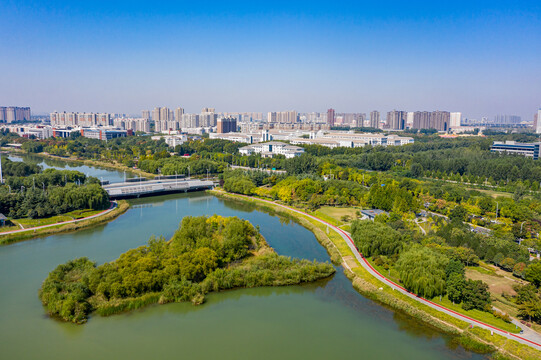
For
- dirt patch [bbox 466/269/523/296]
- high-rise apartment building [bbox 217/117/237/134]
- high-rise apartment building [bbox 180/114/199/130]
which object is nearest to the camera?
dirt patch [bbox 466/269/523/296]

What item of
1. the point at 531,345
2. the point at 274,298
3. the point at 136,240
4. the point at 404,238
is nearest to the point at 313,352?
the point at 274,298

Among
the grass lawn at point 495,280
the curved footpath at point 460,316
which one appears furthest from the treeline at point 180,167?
the grass lawn at point 495,280

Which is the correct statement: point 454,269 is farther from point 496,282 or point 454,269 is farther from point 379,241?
point 379,241

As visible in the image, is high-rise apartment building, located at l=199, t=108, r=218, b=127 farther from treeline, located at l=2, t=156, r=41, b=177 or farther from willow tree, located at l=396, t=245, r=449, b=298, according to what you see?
willow tree, located at l=396, t=245, r=449, b=298

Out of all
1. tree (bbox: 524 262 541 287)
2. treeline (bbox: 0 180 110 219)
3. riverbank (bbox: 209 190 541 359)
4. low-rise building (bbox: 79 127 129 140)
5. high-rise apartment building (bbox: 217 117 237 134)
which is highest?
high-rise apartment building (bbox: 217 117 237 134)

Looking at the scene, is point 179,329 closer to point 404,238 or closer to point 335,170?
point 404,238

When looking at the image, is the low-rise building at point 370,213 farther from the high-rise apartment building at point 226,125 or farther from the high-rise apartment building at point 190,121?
the high-rise apartment building at point 190,121

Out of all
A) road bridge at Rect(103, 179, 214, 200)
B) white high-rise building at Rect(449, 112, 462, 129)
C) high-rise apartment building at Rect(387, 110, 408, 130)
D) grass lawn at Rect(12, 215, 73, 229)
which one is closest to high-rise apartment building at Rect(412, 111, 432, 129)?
high-rise apartment building at Rect(387, 110, 408, 130)
